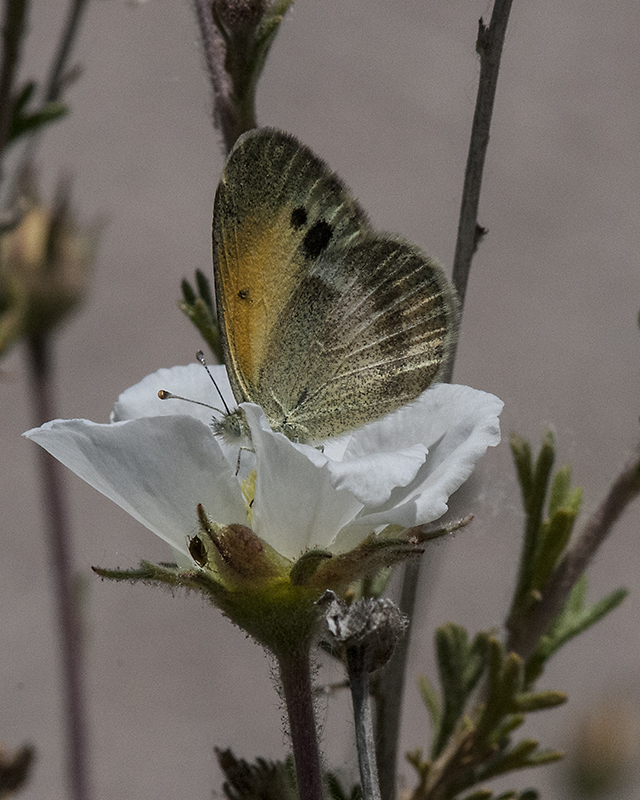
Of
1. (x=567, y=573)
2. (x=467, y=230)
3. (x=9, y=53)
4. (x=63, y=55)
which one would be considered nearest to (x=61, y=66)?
(x=63, y=55)

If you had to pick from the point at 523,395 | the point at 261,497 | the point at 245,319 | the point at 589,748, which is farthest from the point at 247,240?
the point at 523,395

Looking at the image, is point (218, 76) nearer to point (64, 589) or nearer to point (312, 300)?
point (312, 300)

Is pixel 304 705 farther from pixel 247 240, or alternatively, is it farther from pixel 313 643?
pixel 247 240

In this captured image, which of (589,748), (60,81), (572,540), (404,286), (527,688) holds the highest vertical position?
(60,81)

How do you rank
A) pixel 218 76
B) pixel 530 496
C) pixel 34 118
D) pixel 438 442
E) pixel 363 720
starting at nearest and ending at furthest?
1. pixel 363 720
2. pixel 438 442
3. pixel 218 76
4. pixel 530 496
5. pixel 34 118

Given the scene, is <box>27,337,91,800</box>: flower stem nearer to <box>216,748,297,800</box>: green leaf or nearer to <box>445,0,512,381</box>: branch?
<box>216,748,297,800</box>: green leaf

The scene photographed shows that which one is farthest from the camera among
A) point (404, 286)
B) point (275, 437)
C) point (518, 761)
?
point (518, 761)

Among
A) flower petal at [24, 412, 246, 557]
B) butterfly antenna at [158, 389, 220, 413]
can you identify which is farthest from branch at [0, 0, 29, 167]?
flower petal at [24, 412, 246, 557]
